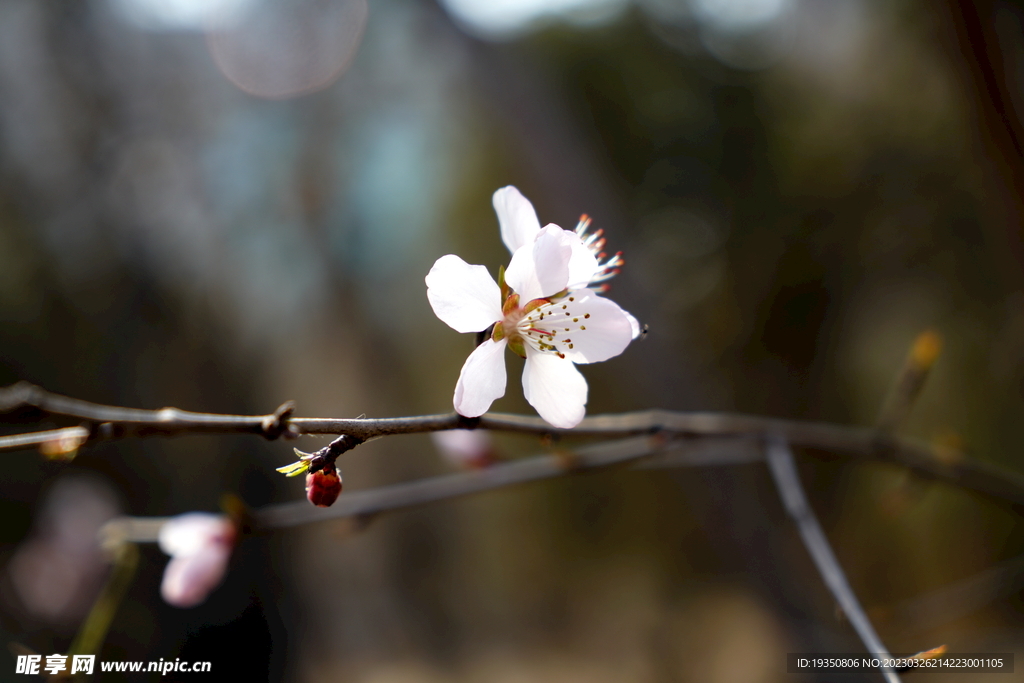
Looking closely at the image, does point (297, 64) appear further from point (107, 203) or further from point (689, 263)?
point (689, 263)

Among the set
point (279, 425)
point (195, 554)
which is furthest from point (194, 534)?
point (279, 425)

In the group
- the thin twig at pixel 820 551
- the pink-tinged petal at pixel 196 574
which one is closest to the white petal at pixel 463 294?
→ the thin twig at pixel 820 551

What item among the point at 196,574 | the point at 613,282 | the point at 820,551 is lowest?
the point at 820,551

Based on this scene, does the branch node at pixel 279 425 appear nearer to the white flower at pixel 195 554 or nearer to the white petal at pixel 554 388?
the white petal at pixel 554 388

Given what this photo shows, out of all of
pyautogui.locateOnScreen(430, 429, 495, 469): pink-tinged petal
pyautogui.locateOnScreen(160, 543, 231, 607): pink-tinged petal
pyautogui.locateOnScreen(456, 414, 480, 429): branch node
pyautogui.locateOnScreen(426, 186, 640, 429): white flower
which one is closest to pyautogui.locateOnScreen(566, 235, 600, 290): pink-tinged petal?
pyautogui.locateOnScreen(426, 186, 640, 429): white flower

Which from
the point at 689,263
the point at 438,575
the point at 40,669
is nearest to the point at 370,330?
the point at 438,575

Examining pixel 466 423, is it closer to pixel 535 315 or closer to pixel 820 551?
pixel 535 315

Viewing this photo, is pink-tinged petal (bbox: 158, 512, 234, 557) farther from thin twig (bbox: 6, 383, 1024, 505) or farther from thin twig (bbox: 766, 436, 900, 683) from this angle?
thin twig (bbox: 766, 436, 900, 683)
